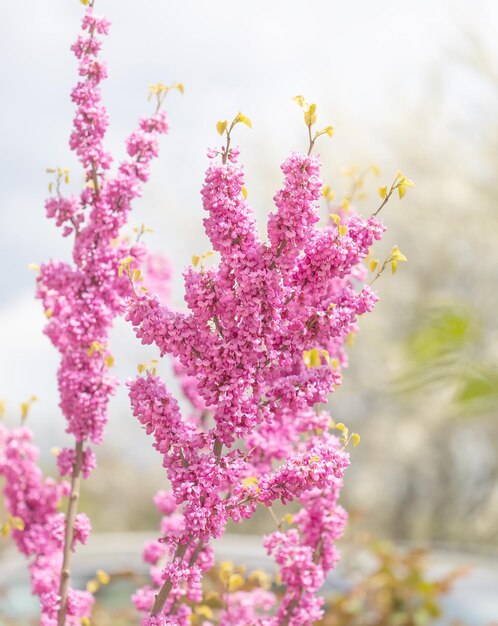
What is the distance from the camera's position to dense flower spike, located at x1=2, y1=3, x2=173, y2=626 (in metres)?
1.48

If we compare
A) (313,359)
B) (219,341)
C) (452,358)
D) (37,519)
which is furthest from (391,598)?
(219,341)

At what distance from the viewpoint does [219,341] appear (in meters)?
1.20

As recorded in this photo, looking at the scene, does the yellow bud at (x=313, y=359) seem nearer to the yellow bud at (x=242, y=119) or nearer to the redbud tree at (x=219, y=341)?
the redbud tree at (x=219, y=341)

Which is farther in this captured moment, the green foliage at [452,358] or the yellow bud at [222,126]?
the green foliage at [452,358]

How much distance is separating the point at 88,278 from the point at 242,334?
0.41m

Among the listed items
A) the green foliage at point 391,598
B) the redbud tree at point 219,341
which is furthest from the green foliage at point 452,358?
the redbud tree at point 219,341

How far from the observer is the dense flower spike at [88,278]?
1476mm

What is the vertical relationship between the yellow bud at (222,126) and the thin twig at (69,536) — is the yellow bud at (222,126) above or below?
above

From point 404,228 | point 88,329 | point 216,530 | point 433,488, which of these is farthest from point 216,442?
point 433,488

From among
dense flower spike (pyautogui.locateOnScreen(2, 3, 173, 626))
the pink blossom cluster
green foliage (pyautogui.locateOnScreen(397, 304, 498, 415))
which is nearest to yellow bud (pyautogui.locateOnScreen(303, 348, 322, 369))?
the pink blossom cluster

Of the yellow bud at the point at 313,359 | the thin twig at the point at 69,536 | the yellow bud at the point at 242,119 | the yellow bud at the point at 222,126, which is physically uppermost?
the yellow bud at the point at 242,119

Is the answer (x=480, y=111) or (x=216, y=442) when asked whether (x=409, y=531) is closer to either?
(x=480, y=111)

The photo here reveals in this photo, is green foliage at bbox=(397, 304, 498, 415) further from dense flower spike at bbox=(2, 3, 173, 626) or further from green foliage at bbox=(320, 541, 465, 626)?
dense flower spike at bbox=(2, 3, 173, 626)

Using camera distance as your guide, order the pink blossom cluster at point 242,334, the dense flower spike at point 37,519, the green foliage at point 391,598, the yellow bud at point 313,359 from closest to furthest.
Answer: the pink blossom cluster at point 242,334 → the yellow bud at point 313,359 → the dense flower spike at point 37,519 → the green foliage at point 391,598
